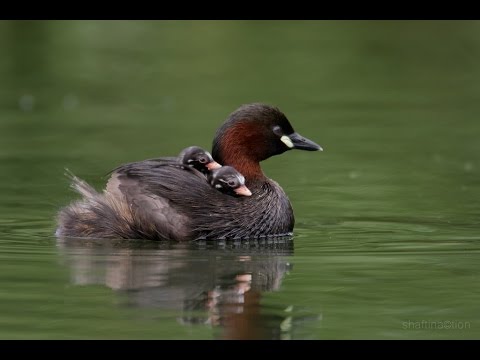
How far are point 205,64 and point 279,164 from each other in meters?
7.50

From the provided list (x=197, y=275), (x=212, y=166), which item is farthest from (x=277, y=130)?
(x=197, y=275)

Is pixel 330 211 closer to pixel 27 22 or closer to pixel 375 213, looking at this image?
pixel 375 213

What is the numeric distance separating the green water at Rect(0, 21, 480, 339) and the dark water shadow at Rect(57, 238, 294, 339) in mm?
21

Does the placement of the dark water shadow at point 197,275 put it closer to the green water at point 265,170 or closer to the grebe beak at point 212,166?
the green water at point 265,170

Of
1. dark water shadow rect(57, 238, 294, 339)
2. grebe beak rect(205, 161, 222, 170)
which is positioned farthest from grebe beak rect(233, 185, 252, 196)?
dark water shadow rect(57, 238, 294, 339)

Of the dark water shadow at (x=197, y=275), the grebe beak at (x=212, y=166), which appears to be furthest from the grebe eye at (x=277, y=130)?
the dark water shadow at (x=197, y=275)

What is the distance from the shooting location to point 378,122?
16.3 m

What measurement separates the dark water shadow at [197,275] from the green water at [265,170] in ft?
0.07

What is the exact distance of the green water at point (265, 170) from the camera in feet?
24.4

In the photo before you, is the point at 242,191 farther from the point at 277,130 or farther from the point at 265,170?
the point at 265,170

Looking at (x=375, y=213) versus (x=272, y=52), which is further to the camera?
(x=272, y=52)

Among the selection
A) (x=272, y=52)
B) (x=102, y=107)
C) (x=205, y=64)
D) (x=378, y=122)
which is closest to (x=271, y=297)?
(x=378, y=122)

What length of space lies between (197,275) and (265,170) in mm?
4843

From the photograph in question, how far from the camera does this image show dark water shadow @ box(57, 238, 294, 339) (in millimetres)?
7246
